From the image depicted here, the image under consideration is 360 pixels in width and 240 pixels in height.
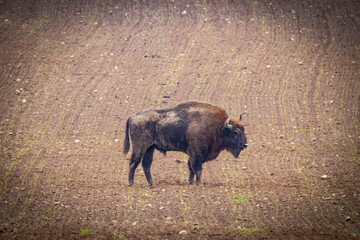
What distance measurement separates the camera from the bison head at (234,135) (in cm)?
844

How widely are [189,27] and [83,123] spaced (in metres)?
6.56

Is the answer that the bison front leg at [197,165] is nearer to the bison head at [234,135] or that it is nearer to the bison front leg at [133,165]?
the bison head at [234,135]

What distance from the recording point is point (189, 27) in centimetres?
1609

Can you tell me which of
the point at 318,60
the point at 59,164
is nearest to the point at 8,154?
the point at 59,164

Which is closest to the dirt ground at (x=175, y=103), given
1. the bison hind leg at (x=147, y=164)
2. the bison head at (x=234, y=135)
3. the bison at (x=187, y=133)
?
the bison hind leg at (x=147, y=164)

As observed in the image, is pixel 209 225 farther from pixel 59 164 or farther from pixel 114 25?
pixel 114 25

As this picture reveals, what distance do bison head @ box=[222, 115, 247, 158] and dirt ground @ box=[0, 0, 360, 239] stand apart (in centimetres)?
86

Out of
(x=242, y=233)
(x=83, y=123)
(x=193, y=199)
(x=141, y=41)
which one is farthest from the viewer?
(x=141, y=41)

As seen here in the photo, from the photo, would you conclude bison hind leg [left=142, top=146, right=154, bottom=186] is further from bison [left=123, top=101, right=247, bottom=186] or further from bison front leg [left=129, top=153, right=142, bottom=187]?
bison front leg [left=129, top=153, right=142, bottom=187]

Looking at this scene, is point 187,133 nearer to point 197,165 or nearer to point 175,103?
point 197,165

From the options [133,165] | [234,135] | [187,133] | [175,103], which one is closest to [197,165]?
[187,133]

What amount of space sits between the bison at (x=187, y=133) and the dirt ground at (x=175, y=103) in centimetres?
71

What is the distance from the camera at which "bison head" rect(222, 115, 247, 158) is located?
27.7 ft

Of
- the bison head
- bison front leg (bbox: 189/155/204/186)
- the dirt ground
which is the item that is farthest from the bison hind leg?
the bison head
